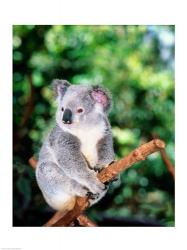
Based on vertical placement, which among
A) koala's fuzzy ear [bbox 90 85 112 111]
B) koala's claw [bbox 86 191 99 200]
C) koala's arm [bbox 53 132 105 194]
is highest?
koala's fuzzy ear [bbox 90 85 112 111]

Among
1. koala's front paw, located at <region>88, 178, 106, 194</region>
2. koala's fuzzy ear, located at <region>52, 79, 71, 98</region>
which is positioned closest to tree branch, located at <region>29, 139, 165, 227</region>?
koala's front paw, located at <region>88, 178, 106, 194</region>

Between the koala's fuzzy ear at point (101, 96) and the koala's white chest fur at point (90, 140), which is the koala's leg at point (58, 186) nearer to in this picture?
the koala's white chest fur at point (90, 140)

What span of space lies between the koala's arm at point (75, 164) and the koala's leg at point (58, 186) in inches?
1.6

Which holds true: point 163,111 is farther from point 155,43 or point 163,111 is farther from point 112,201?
point 112,201

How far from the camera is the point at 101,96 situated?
2223mm

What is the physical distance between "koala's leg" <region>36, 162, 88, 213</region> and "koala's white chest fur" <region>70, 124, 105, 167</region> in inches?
5.4

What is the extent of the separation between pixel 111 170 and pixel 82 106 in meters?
0.34

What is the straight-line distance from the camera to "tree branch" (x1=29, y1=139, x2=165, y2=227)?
1.92 metres

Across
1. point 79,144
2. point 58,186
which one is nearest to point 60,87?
point 79,144

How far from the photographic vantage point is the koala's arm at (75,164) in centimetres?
218

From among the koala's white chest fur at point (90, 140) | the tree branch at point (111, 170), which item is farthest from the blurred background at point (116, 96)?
the koala's white chest fur at point (90, 140)

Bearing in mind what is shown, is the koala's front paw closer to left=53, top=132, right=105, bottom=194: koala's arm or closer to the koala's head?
left=53, top=132, right=105, bottom=194: koala's arm
